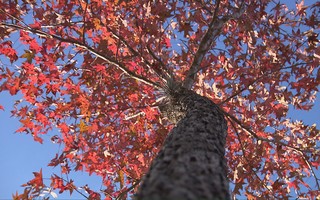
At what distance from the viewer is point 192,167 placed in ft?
4.97

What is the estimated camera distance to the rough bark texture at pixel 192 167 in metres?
1.24

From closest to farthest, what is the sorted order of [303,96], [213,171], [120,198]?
[213,171]
[120,198]
[303,96]

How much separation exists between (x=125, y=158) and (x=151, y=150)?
24.4 inches

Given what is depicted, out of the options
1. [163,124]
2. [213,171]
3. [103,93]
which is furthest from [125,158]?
[213,171]

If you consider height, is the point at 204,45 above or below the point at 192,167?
above

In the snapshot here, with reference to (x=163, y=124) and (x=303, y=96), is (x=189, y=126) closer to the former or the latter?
(x=163, y=124)

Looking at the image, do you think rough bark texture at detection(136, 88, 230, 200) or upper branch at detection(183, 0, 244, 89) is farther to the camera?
upper branch at detection(183, 0, 244, 89)

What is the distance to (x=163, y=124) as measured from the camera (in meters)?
5.91

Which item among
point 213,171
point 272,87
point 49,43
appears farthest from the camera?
point 272,87

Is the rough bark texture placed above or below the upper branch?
below

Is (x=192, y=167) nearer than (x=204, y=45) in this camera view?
Yes

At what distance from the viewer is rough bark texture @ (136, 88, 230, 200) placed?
4.06ft

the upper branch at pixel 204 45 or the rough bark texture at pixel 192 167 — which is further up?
the upper branch at pixel 204 45

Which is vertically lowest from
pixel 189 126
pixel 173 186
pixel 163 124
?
pixel 173 186
